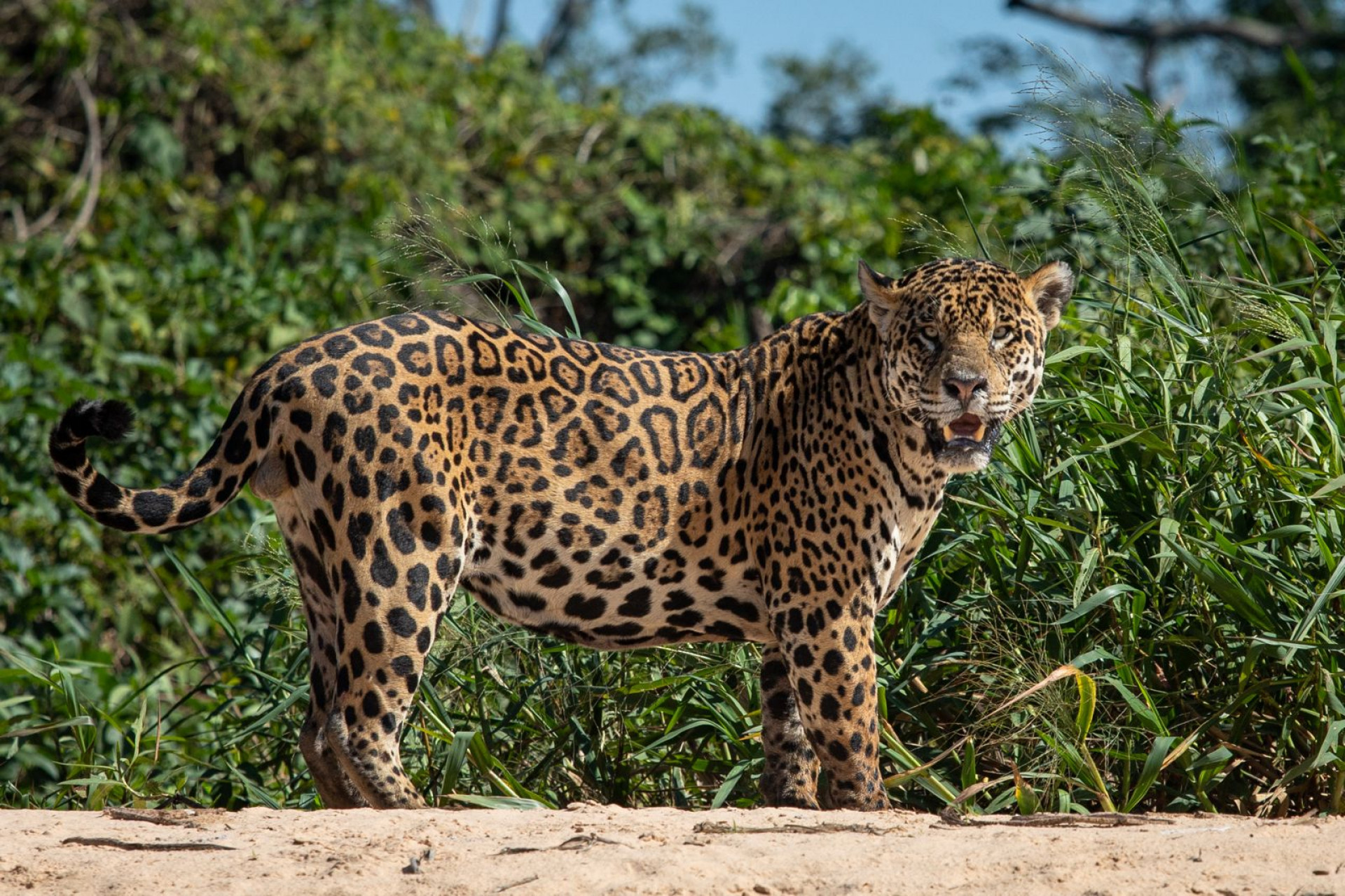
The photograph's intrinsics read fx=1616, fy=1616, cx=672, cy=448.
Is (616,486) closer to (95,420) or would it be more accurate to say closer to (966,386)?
(966,386)

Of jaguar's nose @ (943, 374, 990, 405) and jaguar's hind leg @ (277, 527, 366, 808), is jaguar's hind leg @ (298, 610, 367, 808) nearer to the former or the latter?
jaguar's hind leg @ (277, 527, 366, 808)

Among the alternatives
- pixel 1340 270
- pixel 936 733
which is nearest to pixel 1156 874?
pixel 936 733

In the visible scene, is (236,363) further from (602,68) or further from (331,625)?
(602,68)

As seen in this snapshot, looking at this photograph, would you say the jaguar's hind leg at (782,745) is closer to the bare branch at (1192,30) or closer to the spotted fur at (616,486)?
the spotted fur at (616,486)

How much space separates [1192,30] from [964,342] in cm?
1705

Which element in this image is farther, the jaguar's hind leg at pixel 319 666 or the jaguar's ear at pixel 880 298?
the jaguar's ear at pixel 880 298

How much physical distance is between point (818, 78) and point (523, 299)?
29.7 metres

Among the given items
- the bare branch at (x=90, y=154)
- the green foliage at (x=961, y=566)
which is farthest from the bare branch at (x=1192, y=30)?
the bare branch at (x=90, y=154)

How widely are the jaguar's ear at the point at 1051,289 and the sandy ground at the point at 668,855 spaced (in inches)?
69.2

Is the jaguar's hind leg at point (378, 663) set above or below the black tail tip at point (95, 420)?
below

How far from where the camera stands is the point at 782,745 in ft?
18.0

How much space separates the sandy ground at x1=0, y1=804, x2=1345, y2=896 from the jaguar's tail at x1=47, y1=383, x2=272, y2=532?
93cm

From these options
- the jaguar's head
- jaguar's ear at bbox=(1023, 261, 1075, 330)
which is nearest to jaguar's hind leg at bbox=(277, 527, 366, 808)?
the jaguar's head

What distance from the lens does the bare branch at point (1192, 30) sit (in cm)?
1970
